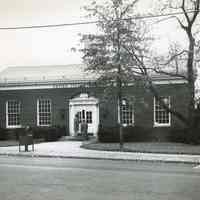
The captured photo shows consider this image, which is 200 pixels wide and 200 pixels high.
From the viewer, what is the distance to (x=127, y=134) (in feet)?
100

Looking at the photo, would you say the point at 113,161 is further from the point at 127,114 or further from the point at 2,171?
the point at 127,114

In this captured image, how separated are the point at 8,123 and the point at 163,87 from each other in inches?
503

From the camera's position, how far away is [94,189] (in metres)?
10.7

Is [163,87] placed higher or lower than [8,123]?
higher

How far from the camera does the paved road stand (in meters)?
9.87

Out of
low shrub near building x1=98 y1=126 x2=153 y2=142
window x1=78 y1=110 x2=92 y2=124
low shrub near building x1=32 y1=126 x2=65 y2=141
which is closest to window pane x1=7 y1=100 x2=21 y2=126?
low shrub near building x1=32 y1=126 x2=65 y2=141

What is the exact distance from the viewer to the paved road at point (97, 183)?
9867mm

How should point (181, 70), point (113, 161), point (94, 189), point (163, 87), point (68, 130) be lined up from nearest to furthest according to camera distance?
point (94, 189)
point (113, 161)
point (181, 70)
point (163, 87)
point (68, 130)

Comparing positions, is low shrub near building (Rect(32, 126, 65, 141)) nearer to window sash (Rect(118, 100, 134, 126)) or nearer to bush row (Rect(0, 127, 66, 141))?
bush row (Rect(0, 127, 66, 141))

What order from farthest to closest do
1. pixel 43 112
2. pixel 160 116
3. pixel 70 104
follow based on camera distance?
pixel 43 112
pixel 70 104
pixel 160 116

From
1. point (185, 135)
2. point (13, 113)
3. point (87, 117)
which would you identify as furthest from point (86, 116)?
point (185, 135)

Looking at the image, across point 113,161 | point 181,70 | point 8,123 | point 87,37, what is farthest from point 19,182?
point 8,123

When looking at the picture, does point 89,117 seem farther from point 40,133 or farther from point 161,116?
point 161,116

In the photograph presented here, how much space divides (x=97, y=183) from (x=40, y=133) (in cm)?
2168
